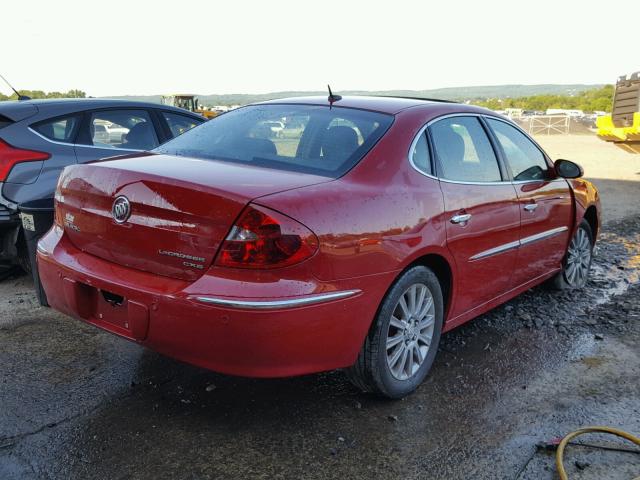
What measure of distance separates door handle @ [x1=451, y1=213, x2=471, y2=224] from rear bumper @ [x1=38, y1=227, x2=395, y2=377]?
614 mm

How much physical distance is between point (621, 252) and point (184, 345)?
5.63 metres

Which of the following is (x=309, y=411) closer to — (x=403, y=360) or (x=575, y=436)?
(x=403, y=360)

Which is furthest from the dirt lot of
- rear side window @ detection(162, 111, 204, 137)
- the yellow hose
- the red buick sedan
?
rear side window @ detection(162, 111, 204, 137)

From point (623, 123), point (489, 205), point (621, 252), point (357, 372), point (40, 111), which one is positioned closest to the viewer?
point (357, 372)

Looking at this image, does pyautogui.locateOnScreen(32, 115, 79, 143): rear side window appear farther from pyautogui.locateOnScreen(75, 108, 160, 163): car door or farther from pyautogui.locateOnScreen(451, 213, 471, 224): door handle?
pyautogui.locateOnScreen(451, 213, 471, 224): door handle

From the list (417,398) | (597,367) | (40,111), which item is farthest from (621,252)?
(40,111)

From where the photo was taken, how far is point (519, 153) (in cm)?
422

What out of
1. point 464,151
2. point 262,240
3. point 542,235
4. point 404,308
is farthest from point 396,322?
point 542,235

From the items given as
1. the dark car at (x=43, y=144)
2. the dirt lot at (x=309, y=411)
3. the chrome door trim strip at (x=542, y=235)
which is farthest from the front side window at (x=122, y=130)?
the chrome door trim strip at (x=542, y=235)

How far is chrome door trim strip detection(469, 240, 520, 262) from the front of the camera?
3551 mm

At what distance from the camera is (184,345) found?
8.43 feet

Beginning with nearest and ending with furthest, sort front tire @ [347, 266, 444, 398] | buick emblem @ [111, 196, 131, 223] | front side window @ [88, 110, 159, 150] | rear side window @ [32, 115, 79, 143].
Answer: buick emblem @ [111, 196, 131, 223] < front tire @ [347, 266, 444, 398] < rear side window @ [32, 115, 79, 143] < front side window @ [88, 110, 159, 150]

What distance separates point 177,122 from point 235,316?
4.14 metres

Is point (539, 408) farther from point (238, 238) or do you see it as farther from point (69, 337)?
point (69, 337)
